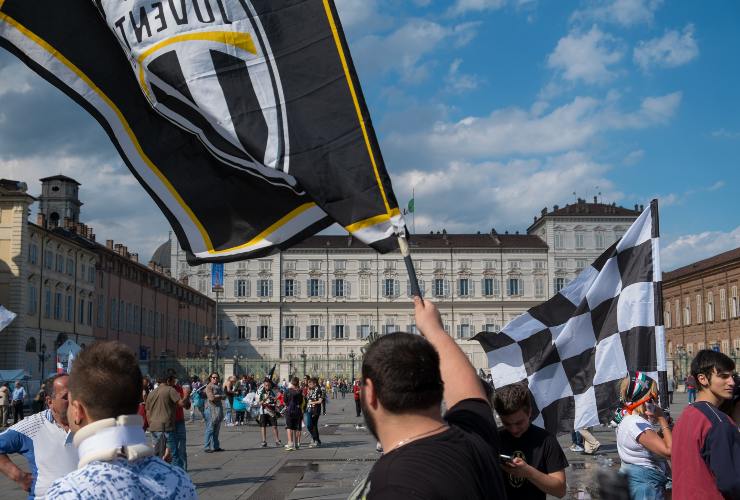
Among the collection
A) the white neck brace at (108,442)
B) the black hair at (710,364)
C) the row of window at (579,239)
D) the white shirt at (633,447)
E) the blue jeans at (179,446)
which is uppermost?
the row of window at (579,239)

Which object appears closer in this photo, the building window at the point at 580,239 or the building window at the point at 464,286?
the building window at the point at 580,239

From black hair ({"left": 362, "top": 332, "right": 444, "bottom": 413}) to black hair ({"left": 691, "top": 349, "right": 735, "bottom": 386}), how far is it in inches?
104

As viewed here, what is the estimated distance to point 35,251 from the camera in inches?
1881

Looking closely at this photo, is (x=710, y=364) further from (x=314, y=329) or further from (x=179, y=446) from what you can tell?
(x=314, y=329)

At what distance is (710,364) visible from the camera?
14.3 ft

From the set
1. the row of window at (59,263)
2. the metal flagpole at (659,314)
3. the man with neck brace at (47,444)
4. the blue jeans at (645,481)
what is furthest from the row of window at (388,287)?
the man with neck brace at (47,444)

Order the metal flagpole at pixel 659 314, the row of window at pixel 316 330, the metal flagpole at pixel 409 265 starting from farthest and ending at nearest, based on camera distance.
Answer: the row of window at pixel 316 330
the metal flagpole at pixel 659 314
the metal flagpole at pixel 409 265

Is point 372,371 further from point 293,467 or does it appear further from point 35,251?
point 35,251

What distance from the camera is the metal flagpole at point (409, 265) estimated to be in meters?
2.98

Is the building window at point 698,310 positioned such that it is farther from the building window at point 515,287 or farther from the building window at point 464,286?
the building window at point 464,286

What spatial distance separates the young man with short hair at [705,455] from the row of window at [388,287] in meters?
84.1

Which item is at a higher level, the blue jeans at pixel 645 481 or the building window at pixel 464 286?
the building window at pixel 464 286

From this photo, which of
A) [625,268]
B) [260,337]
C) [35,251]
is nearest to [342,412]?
[35,251]

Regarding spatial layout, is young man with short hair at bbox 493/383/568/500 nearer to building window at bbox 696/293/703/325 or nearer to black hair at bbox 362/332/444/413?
black hair at bbox 362/332/444/413
